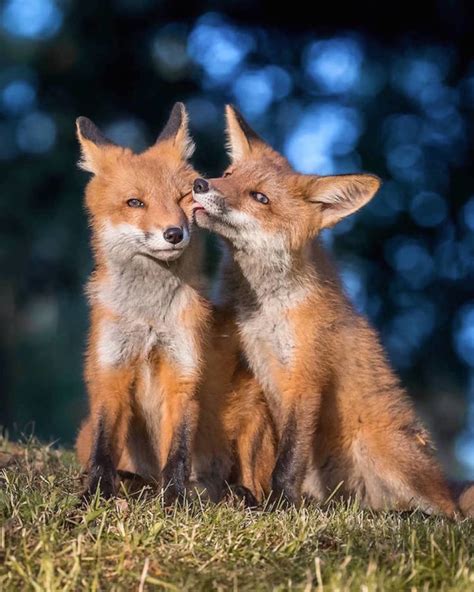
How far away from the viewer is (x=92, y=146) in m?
4.98

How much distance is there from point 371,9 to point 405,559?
10479 millimetres

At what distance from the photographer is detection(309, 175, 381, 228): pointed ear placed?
5.02 metres

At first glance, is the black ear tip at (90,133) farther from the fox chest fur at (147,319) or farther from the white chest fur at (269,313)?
the white chest fur at (269,313)

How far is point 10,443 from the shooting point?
252 inches

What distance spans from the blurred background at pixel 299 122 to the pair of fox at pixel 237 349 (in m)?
6.65

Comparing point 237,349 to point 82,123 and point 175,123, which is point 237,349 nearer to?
point 175,123

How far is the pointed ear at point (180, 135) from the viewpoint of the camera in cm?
513

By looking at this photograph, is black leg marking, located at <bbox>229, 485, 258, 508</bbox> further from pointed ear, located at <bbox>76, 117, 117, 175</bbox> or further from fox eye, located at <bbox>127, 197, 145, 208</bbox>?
pointed ear, located at <bbox>76, 117, 117, 175</bbox>

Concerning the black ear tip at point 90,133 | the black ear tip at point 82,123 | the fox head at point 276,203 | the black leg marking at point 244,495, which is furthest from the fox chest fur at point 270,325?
the black ear tip at point 82,123

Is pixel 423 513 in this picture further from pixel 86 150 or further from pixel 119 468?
pixel 86 150

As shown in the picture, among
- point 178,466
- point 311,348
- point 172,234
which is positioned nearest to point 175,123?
point 172,234

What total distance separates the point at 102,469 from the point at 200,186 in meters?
1.48

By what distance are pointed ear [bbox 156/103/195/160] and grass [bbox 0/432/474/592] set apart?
1987 mm

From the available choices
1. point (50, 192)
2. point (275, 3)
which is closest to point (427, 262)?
point (275, 3)
